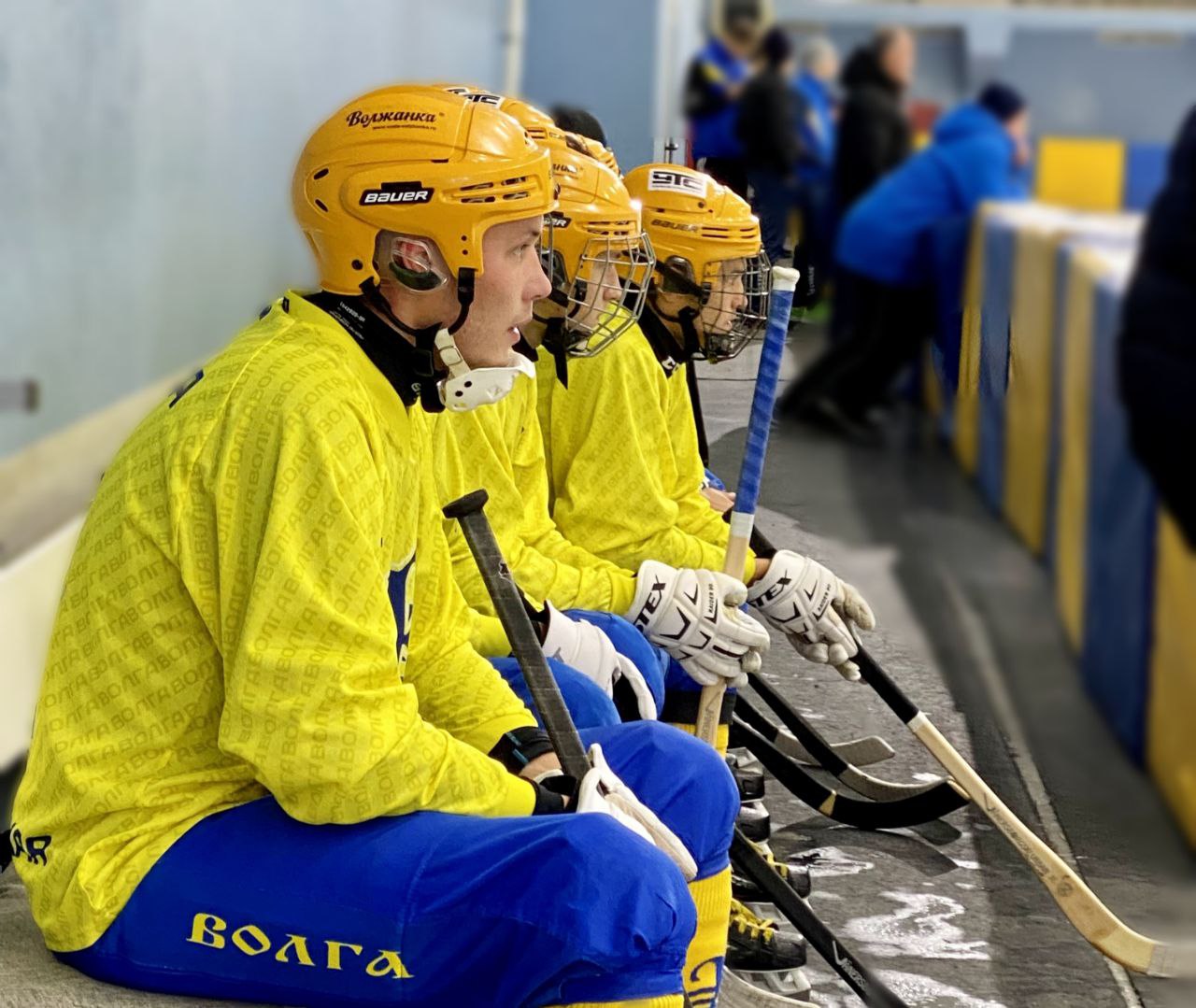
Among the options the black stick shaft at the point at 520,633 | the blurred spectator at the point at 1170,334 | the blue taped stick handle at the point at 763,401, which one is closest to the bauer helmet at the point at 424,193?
the black stick shaft at the point at 520,633

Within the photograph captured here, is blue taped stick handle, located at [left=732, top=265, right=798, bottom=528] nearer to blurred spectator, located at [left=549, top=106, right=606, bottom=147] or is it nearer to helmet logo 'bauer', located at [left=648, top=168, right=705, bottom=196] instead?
helmet logo 'bauer', located at [left=648, top=168, right=705, bottom=196]

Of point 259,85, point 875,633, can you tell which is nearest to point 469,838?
point 875,633

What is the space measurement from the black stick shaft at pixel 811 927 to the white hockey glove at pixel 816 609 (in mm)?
202

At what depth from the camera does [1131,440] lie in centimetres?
107

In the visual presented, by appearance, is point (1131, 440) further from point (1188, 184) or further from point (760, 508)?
point (760, 508)

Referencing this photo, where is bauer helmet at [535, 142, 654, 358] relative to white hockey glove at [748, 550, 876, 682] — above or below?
above

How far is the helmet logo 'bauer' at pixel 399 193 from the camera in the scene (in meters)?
1.62

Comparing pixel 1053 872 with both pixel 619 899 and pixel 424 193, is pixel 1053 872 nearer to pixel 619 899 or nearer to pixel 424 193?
pixel 619 899

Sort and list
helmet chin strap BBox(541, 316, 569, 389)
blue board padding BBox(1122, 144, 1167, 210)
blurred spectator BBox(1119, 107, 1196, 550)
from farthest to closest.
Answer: helmet chin strap BBox(541, 316, 569, 389) < blue board padding BBox(1122, 144, 1167, 210) < blurred spectator BBox(1119, 107, 1196, 550)

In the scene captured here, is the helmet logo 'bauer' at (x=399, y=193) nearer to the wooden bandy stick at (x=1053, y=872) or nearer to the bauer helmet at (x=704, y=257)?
the bauer helmet at (x=704, y=257)

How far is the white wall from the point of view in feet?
13.7

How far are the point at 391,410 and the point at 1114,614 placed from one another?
608mm

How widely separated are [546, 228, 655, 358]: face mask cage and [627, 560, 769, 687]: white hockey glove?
0.92 feet

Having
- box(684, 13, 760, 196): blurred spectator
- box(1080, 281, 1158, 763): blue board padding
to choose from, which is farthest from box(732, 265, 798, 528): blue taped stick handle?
box(684, 13, 760, 196): blurred spectator
